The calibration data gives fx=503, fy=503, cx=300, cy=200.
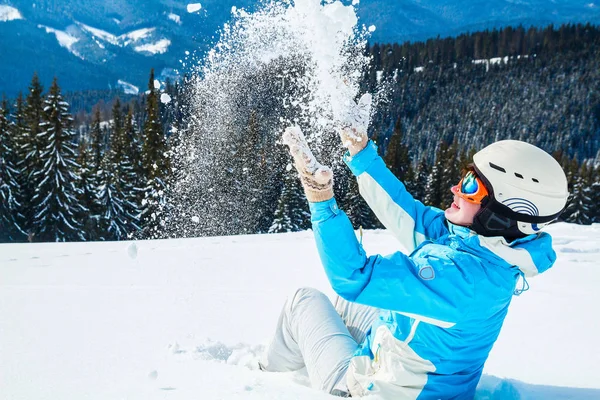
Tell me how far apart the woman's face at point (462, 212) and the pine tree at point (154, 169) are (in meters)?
25.9

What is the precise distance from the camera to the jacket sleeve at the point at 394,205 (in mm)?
2990

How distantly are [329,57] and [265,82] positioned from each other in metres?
21.4

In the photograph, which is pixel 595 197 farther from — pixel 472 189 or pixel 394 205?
pixel 472 189

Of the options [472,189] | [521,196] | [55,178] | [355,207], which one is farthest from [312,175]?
[355,207]

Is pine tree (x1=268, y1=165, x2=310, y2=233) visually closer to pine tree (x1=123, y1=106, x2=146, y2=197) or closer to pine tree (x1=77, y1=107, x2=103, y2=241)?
pine tree (x1=123, y1=106, x2=146, y2=197)

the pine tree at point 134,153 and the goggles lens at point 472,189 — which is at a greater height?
the pine tree at point 134,153

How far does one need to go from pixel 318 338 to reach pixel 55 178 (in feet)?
92.3

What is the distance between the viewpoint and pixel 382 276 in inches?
77.2

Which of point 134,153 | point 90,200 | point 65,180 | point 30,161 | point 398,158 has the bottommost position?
point 90,200

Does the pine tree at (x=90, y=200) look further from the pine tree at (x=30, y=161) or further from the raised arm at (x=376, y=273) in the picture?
the raised arm at (x=376, y=273)

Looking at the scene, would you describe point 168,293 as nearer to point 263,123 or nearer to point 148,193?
point 148,193

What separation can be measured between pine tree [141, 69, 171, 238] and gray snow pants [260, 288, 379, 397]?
2489 centimetres

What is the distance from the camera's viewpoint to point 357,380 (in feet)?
8.30

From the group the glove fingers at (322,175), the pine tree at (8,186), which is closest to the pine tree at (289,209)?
the pine tree at (8,186)
